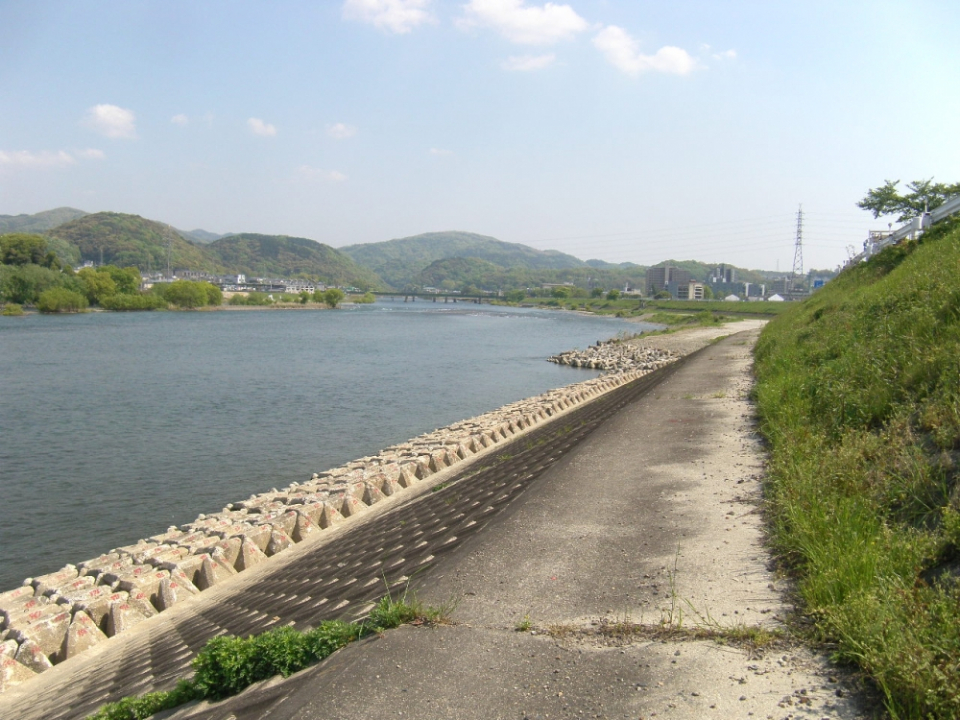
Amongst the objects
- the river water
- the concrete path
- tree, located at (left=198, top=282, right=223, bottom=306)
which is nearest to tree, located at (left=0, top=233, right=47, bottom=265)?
tree, located at (left=198, top=282, right=223, bottom=306)

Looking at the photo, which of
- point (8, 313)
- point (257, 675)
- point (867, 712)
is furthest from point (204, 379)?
point (8, 313)

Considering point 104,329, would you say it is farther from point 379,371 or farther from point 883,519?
point 883,519

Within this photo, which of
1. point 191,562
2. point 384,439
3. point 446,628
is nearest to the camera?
point 446,628

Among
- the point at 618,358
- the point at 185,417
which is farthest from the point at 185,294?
the point at 185,417

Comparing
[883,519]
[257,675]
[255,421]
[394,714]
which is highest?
[883,519]

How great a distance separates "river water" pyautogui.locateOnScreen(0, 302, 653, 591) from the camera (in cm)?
1430

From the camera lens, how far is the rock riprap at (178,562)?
7.50 metres

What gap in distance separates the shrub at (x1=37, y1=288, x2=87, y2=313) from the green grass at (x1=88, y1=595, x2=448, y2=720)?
102 metres

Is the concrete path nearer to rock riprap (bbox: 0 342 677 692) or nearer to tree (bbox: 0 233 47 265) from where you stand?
rock riprap (bbox: 0 342 677 692)

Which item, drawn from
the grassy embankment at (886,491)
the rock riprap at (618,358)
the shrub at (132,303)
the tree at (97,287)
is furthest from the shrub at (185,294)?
the grassy embankment at (886,491)

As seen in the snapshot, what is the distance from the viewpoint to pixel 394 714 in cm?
359

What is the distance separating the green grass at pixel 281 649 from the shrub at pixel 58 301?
101941 mm

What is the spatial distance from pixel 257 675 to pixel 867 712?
11.8ft

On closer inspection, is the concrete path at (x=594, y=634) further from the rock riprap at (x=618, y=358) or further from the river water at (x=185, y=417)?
the rock riprap at (x=618, y=358)
